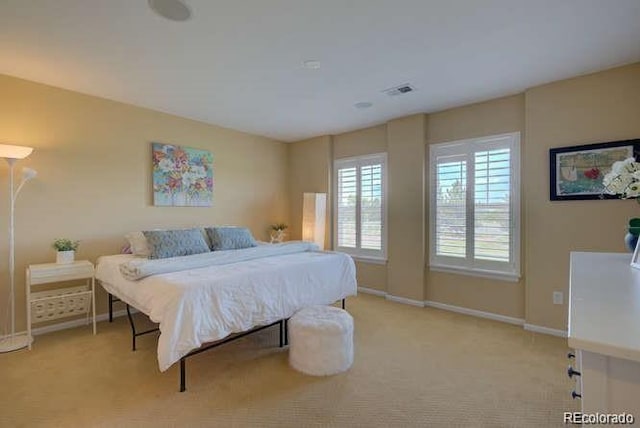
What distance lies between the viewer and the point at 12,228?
2.90 meters

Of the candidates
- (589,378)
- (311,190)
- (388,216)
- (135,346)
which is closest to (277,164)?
(311,190)

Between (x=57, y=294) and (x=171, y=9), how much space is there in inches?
116

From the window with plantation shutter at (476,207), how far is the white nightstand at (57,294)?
157 inches

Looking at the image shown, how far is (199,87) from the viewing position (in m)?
3.24

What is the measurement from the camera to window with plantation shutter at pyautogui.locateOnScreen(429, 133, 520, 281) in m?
3.47

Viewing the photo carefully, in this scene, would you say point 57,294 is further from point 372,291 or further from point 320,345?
point 372,291

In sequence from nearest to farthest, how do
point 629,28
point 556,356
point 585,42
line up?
point 629,28 < point 585,42 < point 556,356

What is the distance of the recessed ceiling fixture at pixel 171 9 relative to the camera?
192cm

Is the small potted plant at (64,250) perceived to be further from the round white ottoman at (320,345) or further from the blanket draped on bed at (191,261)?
the round white ottoman at (320,345)

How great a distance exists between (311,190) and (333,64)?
2836 millimetres

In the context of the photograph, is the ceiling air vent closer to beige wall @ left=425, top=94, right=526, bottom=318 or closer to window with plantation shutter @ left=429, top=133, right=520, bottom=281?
beige wall @ left=425, top=94, right=526, bottom=318

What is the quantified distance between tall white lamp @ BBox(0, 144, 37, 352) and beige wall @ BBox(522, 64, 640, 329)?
4950 millimetres

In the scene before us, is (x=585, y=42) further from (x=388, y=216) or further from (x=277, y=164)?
(x=277, y=164)

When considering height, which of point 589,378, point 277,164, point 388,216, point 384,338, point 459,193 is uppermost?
point 277,164
